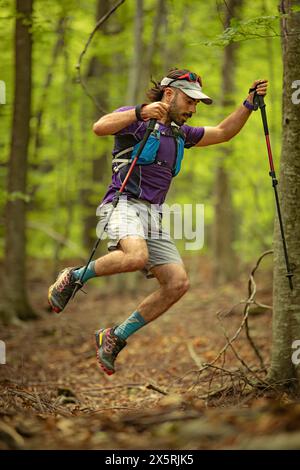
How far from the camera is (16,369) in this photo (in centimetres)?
778

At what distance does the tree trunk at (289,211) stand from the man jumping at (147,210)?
1.11ft

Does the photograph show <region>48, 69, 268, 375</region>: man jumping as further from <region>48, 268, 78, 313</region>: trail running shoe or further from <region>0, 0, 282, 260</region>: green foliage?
<region>0, 0, 282, 260</region>: green foliage

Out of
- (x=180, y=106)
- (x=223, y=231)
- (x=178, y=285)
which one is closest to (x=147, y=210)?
(x=178, y=285)

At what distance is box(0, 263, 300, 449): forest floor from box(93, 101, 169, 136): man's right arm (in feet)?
7.63

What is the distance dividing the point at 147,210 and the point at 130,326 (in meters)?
1.10

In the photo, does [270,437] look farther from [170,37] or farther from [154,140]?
[170,37]

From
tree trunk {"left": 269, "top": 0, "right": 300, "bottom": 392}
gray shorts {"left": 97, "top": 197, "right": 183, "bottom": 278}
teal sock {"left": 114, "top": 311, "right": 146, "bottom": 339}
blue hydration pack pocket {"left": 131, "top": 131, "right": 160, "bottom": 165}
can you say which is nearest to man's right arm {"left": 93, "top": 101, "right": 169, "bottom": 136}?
blue hydration pack pocket {"left": 131, "top": 131, "right": 160, "bottom": 165}

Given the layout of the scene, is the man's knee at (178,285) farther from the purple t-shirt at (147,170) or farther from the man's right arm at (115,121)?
the man's right arm at (115,121)

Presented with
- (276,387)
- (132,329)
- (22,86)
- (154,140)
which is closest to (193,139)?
(154,140)

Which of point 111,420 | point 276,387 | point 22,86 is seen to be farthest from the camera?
point 22,86

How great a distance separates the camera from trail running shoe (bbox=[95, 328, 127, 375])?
213 inches

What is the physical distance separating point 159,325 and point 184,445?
27.2 feet

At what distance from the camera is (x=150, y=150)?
5352 millimetres
